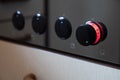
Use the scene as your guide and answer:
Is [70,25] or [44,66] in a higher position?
[70,25]

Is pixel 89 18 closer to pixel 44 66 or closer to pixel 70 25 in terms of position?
pixel 70 25

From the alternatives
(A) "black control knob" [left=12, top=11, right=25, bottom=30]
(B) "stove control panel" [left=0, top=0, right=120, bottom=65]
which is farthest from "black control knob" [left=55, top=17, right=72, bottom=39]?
(A) "black control knob" [left=12, top=11, right=25, bottom=30]

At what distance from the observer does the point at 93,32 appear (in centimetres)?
47

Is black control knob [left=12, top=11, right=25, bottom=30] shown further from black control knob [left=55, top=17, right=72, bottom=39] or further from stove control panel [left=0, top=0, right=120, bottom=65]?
black control knob [left=55, top=17, right=72, bottom=39]

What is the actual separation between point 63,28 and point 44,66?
13cm

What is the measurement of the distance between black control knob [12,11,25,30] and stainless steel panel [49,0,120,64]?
100mm

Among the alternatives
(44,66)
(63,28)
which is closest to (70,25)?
(63,28)

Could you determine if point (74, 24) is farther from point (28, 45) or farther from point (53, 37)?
point (28, 45)

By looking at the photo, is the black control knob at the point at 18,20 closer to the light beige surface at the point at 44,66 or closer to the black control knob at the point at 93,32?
the light beige surface at the point at 44,66

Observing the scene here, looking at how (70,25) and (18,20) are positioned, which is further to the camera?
(18,20)

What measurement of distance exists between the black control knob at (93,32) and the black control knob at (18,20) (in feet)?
0.67

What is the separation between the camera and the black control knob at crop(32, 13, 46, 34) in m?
0.57

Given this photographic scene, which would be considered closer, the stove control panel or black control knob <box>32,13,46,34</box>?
the stove control panel

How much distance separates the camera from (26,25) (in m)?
0.61
